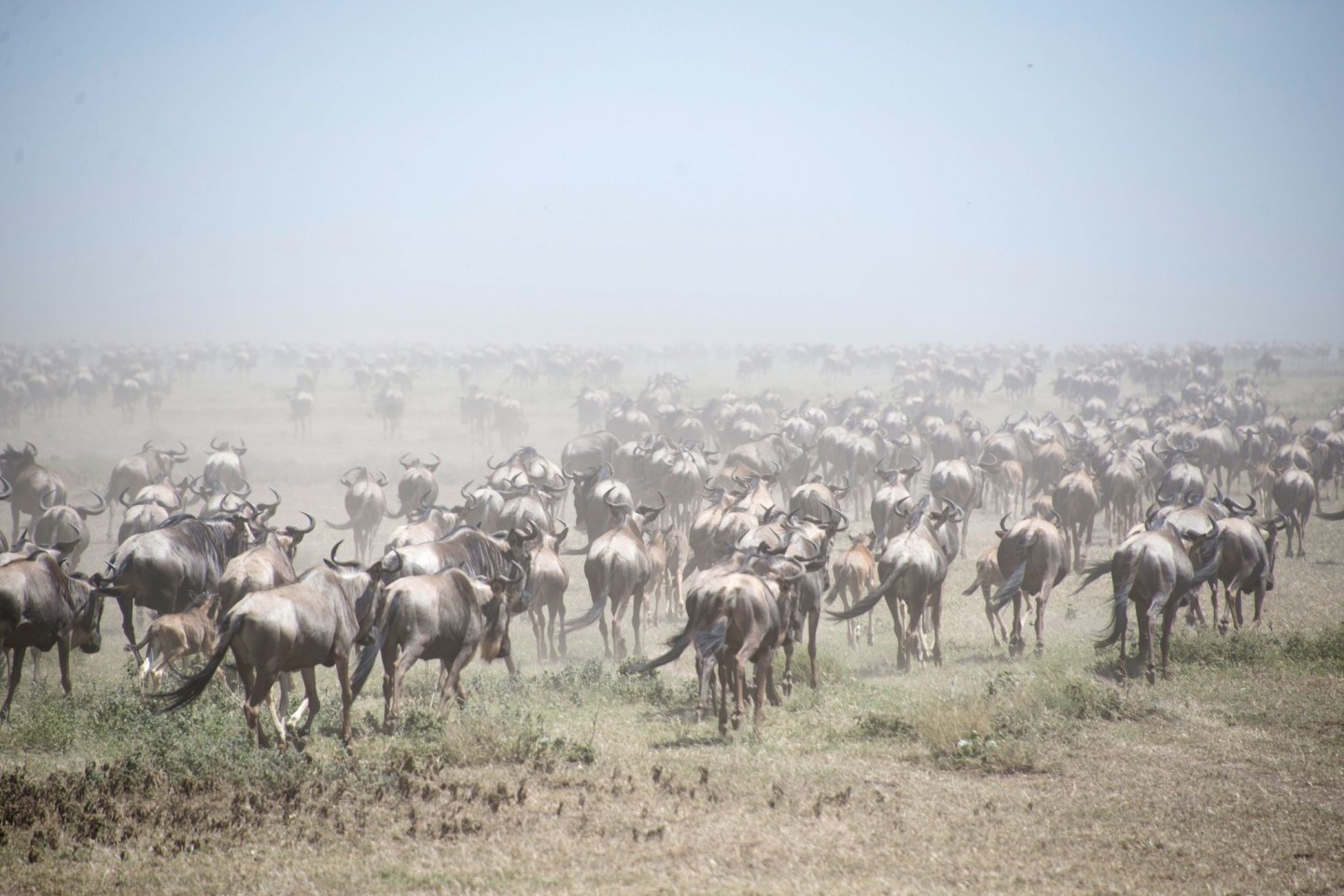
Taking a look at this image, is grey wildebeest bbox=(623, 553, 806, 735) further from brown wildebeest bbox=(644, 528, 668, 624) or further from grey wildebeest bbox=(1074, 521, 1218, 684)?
brown wildebeest bbox=(644, 528, 668, 624)

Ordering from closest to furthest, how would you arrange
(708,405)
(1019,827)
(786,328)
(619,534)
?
1. (1019,827)
2. (619,534)
3. (708,405)
4. (786,328)

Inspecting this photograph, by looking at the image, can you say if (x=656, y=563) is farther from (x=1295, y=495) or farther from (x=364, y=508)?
(x=1295, y=495)

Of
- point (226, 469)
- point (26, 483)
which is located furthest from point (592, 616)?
point (226, 469)

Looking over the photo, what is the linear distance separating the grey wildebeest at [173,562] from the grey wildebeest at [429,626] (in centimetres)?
344

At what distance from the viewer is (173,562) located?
11523mm

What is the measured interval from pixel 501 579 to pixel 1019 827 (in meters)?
5.44

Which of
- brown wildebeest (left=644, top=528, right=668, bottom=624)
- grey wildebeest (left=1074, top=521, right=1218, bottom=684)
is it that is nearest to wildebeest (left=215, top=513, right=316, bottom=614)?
brown wildebeest (left=644, top=528, right=668, bottom=624)

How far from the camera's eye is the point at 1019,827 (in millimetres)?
6965

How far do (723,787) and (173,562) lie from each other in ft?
24.3

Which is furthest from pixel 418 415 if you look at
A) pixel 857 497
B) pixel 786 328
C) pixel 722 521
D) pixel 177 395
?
pixel 786 328

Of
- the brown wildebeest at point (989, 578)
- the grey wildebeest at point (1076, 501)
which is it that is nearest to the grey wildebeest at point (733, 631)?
the brown wildebeest at point (989, 578)

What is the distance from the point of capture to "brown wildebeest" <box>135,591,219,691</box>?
9.95 metres

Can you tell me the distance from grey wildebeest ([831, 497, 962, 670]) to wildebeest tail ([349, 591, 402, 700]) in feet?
17.6

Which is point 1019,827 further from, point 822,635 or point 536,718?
point 822,635
